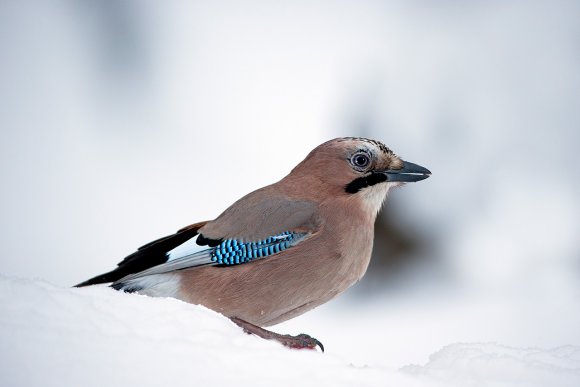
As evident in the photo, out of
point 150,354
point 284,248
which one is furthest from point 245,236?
point 150,354

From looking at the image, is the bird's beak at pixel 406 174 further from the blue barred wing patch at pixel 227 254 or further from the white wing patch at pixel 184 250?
the white wing patch at pixel 184 250

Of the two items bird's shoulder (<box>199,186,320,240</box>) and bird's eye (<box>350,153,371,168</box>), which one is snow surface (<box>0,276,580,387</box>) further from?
bird's eye (<box>350,153,371,168</box>)

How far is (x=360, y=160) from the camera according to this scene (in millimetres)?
3084

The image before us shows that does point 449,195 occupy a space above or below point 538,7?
below

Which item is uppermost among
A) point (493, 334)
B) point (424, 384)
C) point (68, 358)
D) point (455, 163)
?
point (68, 358)

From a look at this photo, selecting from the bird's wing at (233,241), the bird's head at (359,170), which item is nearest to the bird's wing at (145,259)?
the bird's wing at (233,241)

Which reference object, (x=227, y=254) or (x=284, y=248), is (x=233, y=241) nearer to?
(x=227, y=254)

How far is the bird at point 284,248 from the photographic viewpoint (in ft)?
9.22

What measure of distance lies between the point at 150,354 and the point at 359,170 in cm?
155

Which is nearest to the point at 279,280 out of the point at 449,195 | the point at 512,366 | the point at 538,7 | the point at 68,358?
the point at 512,366

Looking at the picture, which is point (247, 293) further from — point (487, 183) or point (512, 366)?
point (487, 183)

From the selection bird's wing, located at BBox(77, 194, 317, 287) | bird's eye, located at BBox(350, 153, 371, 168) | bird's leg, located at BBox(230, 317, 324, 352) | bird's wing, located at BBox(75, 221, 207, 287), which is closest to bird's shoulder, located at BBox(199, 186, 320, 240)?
bird's wing, located at BBox(77, 194, 317, 287)

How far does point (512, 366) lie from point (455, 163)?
15.8ft

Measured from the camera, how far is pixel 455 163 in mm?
6965
